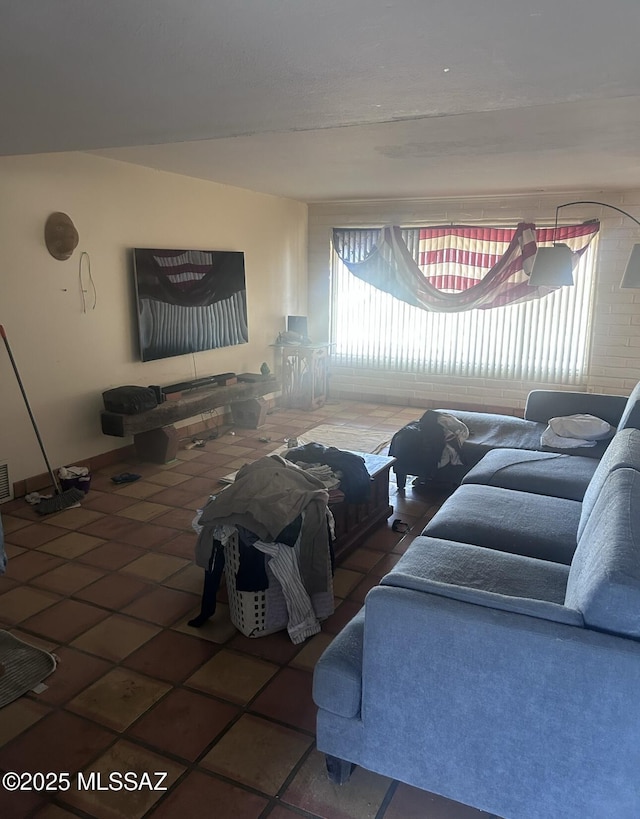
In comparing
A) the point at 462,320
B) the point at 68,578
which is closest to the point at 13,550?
the point at 68,578

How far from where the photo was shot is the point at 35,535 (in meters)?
3.60

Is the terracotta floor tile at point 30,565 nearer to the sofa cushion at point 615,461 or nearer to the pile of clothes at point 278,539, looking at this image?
the pile of clothes at point 278,539

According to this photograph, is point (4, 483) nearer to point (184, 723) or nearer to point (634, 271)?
point (184, 723)

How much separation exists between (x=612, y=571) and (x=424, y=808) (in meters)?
0.91

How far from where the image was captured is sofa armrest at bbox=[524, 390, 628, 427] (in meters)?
4.13

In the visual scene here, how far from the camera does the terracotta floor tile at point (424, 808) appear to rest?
5.82 feet

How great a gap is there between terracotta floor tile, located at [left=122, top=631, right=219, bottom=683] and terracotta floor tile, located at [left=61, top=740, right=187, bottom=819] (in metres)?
0.36

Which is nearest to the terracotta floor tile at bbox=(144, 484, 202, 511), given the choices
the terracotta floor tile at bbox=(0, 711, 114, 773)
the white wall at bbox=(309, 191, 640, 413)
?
the terracotta floor tile at bbox=(0, 711, 114, 773)

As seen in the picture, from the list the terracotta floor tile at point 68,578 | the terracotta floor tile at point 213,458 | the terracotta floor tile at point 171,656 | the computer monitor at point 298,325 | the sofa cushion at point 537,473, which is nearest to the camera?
the terracotta floor tile at point 171,656

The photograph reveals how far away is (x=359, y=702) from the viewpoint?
1743mm

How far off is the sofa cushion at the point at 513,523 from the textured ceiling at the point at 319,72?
5.52ft

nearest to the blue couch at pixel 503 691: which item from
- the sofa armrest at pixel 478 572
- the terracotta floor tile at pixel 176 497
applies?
the sofa armrest at pixel 478 572

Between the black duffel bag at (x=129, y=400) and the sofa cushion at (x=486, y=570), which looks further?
the black duffel bag at (x=129, y=400)

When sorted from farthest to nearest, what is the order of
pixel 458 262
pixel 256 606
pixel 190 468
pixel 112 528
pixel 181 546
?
pixel 458 262
pixel 190 468
pixel 112 528
pixel 181 546
pixel 256 606
